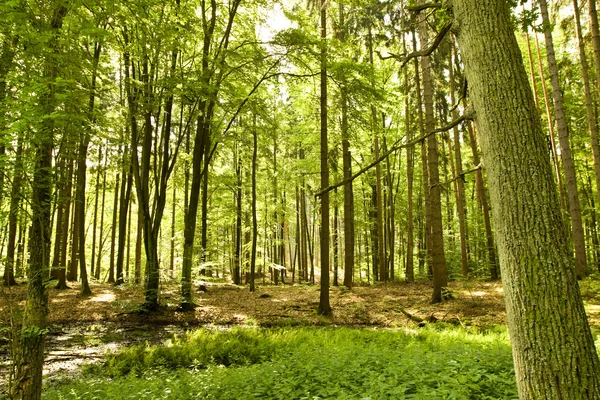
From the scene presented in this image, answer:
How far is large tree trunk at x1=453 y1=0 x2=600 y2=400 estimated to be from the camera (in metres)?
2.18

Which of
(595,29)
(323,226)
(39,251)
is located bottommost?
(39,251)

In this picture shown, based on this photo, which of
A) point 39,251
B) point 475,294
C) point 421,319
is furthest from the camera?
point 475,294

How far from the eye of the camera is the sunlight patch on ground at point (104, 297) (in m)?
14.2

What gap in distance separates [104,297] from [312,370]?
41.1 feet

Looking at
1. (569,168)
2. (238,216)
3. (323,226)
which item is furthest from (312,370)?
(238,216)

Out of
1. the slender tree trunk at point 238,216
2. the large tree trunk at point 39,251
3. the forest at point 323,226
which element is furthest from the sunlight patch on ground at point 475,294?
the slender tree trunk at point 238,216

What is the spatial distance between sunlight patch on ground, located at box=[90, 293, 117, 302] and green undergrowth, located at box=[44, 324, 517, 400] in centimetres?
726

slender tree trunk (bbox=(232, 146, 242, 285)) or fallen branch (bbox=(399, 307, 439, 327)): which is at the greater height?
slender tree trunk (bbox=(232, 146, 242, 285))

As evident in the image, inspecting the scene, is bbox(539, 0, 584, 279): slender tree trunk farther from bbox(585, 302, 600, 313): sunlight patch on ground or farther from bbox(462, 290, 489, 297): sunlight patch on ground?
bbox(462, 290, 489, 297): sunlight patch on ground

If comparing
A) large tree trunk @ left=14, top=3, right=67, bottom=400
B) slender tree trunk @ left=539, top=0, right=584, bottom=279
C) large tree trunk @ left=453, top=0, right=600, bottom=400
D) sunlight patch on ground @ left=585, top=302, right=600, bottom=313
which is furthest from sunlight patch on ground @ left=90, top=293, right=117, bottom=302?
slender tree trunk @ left=539, top=0, right=584, bottom=279

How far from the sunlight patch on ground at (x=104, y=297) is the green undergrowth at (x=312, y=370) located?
726 cm

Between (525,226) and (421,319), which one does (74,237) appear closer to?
(421,319)

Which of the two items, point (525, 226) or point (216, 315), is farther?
point (216, 315)

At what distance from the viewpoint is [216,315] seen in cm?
1252
